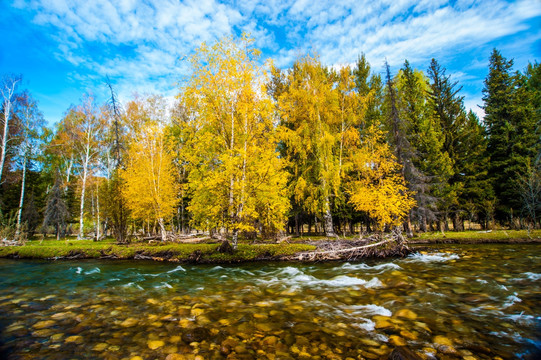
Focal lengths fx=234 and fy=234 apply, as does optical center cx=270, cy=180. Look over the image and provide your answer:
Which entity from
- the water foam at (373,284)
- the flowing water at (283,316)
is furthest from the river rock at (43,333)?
the water foam at (373,284)

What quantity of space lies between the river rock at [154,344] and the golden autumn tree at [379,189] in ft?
58.0

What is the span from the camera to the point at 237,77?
47.1 feet

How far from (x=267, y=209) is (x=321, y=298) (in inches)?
327

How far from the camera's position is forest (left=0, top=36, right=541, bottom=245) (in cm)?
1446

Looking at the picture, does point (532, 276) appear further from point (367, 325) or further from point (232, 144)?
point (232, 144)

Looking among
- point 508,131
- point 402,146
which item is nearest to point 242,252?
point 402,146

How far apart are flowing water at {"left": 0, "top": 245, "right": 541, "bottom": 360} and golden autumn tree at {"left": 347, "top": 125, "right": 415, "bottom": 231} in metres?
9.59

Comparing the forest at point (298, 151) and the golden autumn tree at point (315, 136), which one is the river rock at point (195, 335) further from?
the golden autumn tree at point (315, 136)

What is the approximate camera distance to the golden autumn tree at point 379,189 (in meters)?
18.2

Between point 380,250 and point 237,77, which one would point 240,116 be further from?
point 380,250

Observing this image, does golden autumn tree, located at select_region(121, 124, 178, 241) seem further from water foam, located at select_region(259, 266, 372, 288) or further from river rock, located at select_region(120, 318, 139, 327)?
river rock, located at select_region(120, 318, 139, 327)

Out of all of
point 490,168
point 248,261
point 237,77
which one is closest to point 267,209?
point 248,261

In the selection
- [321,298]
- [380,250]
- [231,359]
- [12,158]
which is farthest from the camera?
[12,158]

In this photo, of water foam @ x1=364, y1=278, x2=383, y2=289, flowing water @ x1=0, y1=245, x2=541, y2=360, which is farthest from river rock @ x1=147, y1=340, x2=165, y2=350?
water foam @ x1=364, y1=278, x2=383, y2=289
